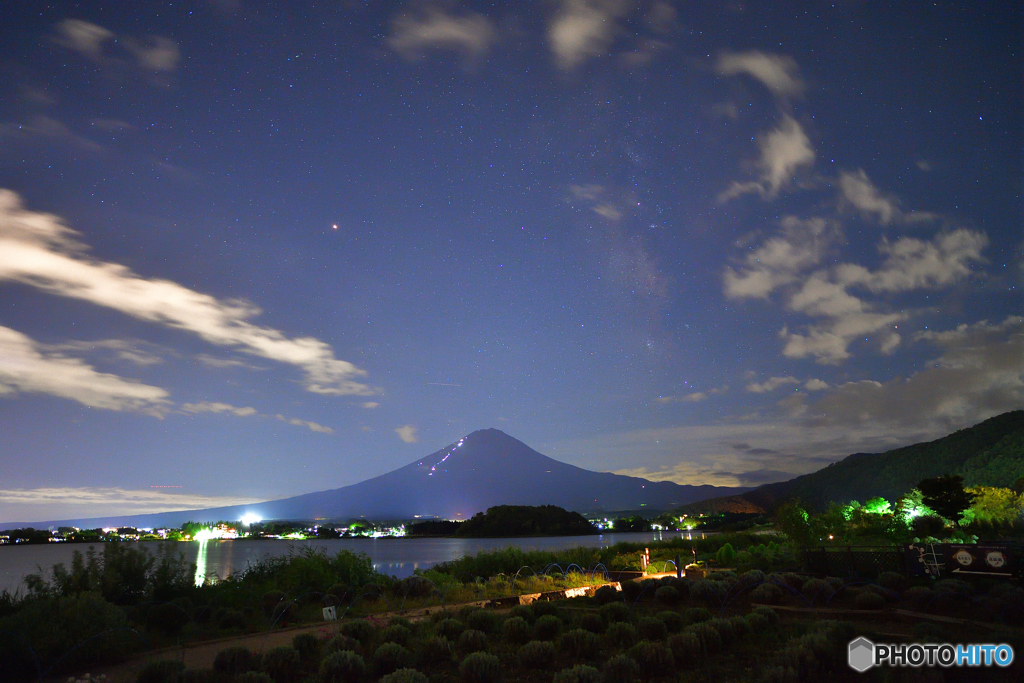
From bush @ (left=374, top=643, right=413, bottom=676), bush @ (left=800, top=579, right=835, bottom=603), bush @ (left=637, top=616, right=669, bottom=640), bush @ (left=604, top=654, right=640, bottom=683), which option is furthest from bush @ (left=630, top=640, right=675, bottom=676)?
bush @ (left=800, top=579, right=835, bottom=603)

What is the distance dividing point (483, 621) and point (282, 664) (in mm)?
3847

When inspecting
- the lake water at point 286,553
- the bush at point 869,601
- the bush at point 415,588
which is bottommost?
the lake water at point 286,553

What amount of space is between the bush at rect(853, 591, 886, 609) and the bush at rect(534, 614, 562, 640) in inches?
257

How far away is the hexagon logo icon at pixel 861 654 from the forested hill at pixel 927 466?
62.1 meters

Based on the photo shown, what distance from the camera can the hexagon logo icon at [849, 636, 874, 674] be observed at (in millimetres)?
7633

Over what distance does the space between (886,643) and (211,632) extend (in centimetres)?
1170

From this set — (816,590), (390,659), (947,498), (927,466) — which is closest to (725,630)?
(390,659)

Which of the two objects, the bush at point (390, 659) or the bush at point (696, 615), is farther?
the bush at point (696, 615)

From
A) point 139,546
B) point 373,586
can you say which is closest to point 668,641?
point 373,586

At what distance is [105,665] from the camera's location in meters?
8.81

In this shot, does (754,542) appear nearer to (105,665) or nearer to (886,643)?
(886,643)

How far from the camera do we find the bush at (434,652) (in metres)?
8.78

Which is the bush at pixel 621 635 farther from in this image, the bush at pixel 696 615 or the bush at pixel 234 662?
the bush at pixel 234 662

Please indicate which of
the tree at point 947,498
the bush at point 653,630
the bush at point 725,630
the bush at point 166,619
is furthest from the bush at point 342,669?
the tree at point 947,498
